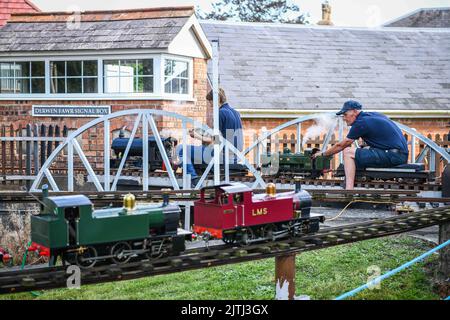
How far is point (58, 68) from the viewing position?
1909 cm

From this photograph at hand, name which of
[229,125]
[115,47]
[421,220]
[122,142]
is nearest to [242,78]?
[115,47]

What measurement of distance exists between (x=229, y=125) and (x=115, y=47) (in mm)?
6018

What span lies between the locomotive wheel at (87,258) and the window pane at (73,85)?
511 inches

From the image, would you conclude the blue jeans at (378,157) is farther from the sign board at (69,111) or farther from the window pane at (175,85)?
the sign board at (69,111)

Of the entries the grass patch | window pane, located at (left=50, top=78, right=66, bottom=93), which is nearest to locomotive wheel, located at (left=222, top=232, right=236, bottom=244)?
the grass patch

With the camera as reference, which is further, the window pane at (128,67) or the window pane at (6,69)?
the window pane at (6,69)

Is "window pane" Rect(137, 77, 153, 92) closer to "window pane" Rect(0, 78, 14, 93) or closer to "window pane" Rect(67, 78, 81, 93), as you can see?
"window pane" Rect(67, 78, 81, 93)

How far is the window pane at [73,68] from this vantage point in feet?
62.1

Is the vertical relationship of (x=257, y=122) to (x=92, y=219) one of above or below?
above

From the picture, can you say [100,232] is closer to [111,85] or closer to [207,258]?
[207,258]

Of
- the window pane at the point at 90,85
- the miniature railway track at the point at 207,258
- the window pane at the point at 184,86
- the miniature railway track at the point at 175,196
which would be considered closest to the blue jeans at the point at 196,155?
the miniature railway track at the point at 175,196

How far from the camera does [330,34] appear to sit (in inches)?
1020
